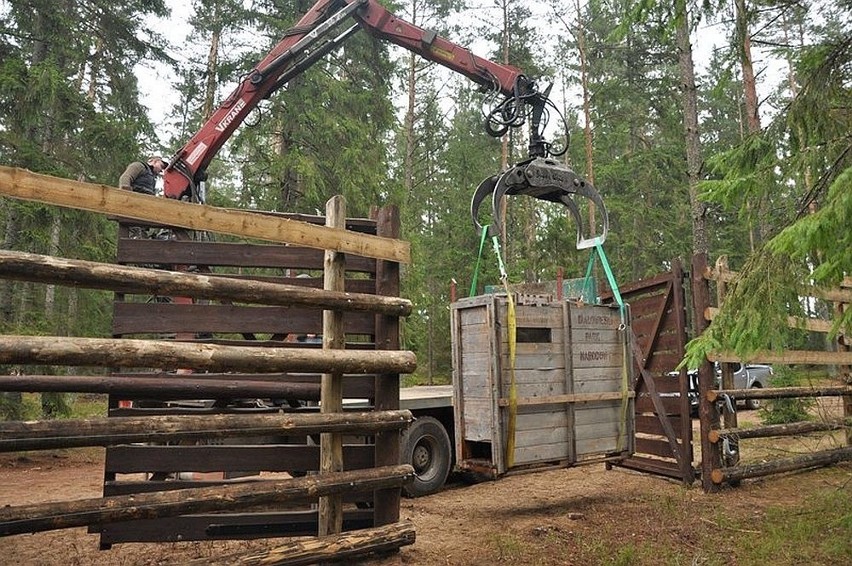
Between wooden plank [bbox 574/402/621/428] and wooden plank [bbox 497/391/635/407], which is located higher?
wooden plank [bbox 497/391/635/407]

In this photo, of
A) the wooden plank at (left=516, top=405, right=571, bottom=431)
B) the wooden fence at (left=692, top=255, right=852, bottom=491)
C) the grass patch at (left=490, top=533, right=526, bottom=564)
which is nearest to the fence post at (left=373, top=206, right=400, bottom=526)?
the grass patch at (left=490, top=533, right=526, bottom=564)

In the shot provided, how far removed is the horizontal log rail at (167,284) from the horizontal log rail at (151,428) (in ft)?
2.14

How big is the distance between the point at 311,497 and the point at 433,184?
83.3 ft

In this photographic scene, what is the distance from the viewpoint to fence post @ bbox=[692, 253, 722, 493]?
661 centimetres

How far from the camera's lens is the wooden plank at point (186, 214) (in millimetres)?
2838

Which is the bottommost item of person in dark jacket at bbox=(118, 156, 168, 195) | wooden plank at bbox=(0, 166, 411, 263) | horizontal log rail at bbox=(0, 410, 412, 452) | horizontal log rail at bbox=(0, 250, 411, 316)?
horizontal log rail at bbox=(0, 410, 412, 452)

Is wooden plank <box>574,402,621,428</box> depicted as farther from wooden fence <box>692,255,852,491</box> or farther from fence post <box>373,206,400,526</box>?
fence post <box>373,206,400,526</box>

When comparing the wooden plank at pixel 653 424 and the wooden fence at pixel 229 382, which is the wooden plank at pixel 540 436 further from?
the wooden plank at pixel 653 424

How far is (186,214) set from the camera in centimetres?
331

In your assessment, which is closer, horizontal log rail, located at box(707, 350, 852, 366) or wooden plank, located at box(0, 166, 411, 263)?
wooden plank, located at box(0, 166, 411, 263)

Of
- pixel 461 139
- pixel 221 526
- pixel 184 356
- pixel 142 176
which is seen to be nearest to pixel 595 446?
pixel 221 526

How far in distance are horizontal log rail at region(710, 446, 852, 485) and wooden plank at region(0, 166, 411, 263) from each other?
4.83m

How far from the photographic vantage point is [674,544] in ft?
15.2

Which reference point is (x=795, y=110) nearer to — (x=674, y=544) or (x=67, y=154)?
(x=674, y=544)
